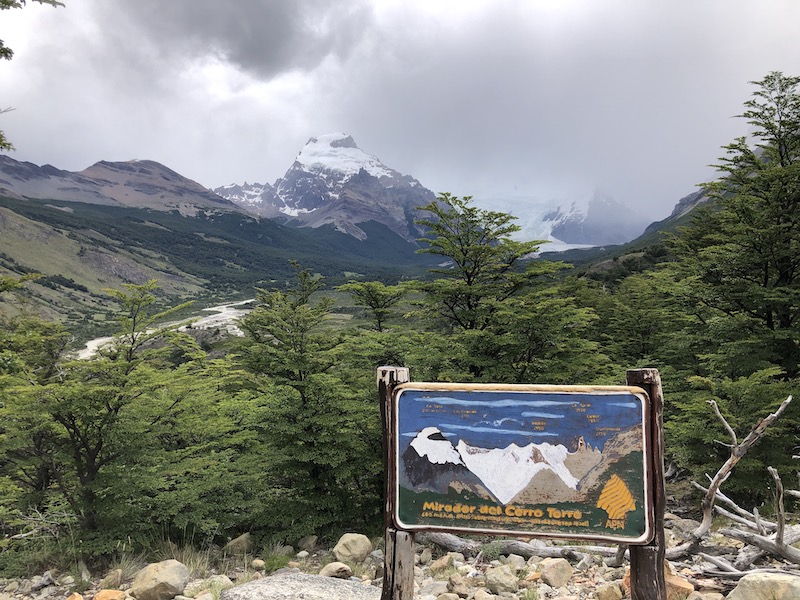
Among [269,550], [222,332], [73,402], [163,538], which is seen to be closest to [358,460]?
[269,550]

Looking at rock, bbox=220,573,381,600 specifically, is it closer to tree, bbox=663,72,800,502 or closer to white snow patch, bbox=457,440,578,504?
white snow patch, bbox=457,440,578,504

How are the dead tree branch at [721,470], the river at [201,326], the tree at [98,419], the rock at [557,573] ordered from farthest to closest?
the river at [201,326]
the tree at [98,419]
the rock at [557,573]
the dead tree branch at [721,470]


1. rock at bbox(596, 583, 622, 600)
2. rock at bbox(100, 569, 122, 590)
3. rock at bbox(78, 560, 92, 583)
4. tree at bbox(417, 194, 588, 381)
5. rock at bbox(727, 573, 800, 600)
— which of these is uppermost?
tree at bbox(417, 194, 588, 381)

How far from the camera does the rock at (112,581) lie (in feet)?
21.7

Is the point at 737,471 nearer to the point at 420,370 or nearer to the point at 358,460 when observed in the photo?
the point at 420,370

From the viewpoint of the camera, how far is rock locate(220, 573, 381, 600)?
15.0 feet

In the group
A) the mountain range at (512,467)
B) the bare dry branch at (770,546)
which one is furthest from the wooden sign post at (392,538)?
the bare dry branch at (770,546)

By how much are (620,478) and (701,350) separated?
11.3 m

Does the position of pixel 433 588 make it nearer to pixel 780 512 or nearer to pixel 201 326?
pixel 780 512

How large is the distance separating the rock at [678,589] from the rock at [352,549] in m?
4.65

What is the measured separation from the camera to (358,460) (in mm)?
9859

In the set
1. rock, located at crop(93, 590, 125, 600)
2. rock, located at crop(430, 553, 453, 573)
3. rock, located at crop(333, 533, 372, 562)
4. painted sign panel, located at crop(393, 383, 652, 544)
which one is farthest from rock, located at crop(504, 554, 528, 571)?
rock, located at crop(93, 590, 125, 600)

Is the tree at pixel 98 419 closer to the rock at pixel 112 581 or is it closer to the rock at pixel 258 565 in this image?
the rock at pixel 112 581

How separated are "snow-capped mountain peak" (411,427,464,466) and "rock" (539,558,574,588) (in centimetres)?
275
